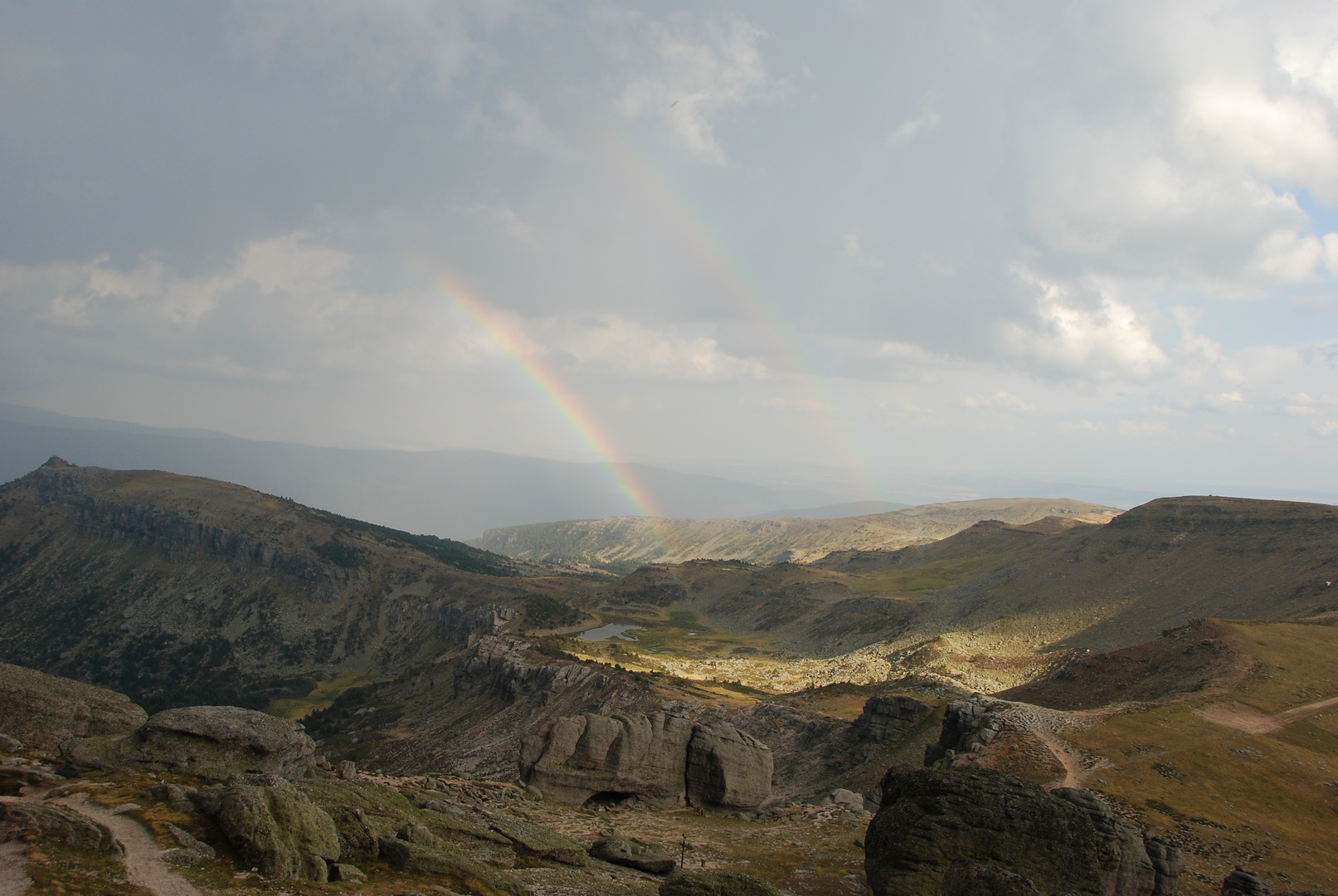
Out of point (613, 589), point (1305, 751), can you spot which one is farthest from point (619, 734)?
point (613, 589)

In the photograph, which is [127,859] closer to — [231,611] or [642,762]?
[642,762]

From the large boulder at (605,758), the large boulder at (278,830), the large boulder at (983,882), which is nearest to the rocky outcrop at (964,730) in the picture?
the large boulder at (605,758)

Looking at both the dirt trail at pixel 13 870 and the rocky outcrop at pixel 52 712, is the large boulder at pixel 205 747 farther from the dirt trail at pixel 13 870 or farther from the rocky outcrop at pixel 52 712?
the dirt trail at pixel 13 870

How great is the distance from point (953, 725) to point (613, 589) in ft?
495

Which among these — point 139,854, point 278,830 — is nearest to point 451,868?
point 278,830

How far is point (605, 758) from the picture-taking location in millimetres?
38625

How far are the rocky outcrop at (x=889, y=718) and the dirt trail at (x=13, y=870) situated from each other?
4777 centimetres

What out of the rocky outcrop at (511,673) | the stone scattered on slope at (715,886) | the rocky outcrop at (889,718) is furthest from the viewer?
the rocky outcrop at (511,673)

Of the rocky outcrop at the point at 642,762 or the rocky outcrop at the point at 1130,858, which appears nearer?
the rocky outcrop at the point at 1130,858

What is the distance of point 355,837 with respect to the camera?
64.3 ft

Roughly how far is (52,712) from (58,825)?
11628mm

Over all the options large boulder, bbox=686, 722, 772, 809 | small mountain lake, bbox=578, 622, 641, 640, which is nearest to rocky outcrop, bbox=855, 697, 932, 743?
large boulder, bbox=686, 722, 772, 809

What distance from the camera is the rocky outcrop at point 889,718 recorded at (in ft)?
160

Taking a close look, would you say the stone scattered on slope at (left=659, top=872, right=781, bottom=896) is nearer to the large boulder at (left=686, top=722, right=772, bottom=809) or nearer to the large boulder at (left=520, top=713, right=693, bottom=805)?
the large boulder at (left=520, top=713, right=693, bottom=805)
